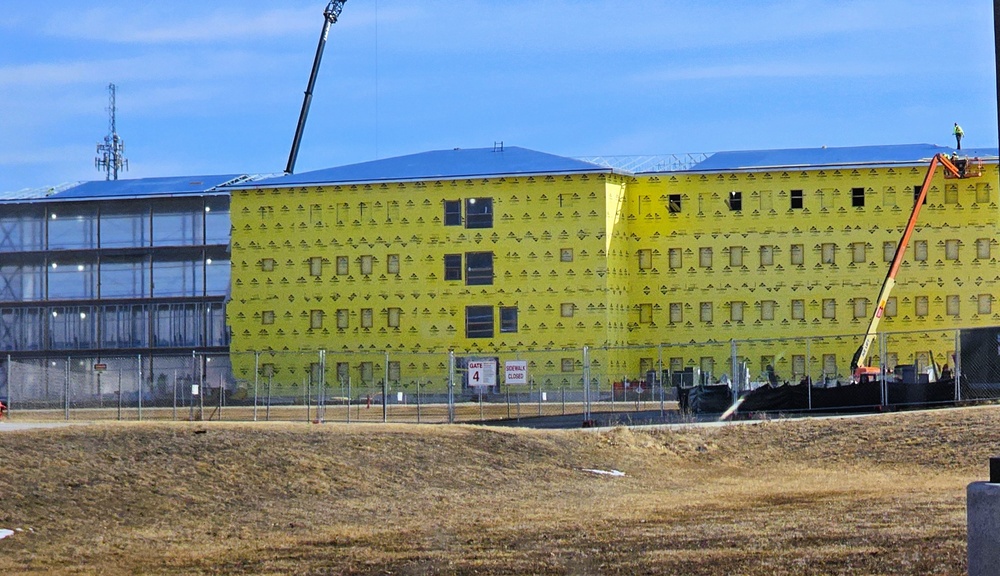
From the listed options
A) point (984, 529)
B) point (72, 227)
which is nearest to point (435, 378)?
point (72, 227)

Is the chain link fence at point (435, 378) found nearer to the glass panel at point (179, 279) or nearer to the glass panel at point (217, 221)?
the glass panel at point (179, 279)

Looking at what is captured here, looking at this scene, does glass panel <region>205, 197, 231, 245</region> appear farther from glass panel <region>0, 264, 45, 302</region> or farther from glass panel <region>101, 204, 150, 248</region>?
glass panel <region>0, 264, 45, 302</region>

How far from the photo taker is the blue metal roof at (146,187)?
308 feet

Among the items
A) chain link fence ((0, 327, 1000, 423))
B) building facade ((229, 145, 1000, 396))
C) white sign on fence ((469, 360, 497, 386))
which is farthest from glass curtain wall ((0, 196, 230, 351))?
white sign on fence ((469, 360, 497, 386))

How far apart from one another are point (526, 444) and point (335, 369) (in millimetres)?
52874

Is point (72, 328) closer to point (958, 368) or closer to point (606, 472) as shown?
point (958, 368)

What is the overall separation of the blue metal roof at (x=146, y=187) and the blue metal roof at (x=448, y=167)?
556 centimetres

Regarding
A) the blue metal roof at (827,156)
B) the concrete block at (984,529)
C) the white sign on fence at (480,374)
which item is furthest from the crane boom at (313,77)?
the concrete block at (984,529)

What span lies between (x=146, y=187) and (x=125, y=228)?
8.51 feet

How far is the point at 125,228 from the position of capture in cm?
9450

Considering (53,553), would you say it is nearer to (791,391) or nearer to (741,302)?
(791,391)

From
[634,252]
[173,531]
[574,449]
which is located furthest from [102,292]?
[173,531]

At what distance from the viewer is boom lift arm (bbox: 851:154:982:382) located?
6138 centimetres

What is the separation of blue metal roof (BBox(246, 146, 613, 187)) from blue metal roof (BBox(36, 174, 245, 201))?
556 cm
